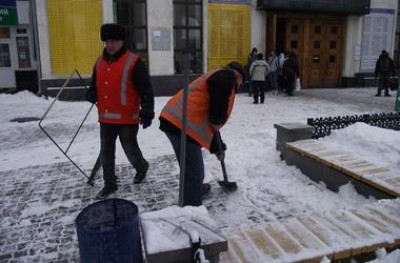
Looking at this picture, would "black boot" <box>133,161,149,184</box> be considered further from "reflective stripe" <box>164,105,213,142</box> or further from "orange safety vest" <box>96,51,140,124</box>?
"reflective stripe" <box>164,105,213,142</box>

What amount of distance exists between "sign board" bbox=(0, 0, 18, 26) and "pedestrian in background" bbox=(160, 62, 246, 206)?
1269 centimetres

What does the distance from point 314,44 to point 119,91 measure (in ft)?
42.5

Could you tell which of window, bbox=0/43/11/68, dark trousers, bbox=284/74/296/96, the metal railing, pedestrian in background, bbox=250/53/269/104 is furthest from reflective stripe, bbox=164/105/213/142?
window, bbox=0/43/11/68

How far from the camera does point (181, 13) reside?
43.1 feet

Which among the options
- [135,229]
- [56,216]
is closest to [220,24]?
[56,216]

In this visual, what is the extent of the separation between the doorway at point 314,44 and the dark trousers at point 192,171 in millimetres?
11963

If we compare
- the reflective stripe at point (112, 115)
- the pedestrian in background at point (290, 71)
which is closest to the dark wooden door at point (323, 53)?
the pedestrian in background at point (290, 71)

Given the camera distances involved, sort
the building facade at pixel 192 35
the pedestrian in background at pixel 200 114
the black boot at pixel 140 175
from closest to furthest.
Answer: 1. the pedestrian in background at pixel 200 114
2. the black boot at pixel 140 175
3. the building facade at pixel 192 35

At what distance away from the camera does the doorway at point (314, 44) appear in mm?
15031

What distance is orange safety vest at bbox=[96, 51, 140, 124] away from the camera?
13.1ft

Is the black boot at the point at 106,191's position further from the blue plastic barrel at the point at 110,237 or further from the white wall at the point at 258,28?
the white wall at the point at 258,28

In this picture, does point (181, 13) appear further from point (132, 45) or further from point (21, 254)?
point (21, 254)

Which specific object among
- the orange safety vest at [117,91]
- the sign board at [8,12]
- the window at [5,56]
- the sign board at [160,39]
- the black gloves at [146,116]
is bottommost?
the black gloves at [146,116]

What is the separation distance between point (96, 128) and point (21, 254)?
16.9 ft
